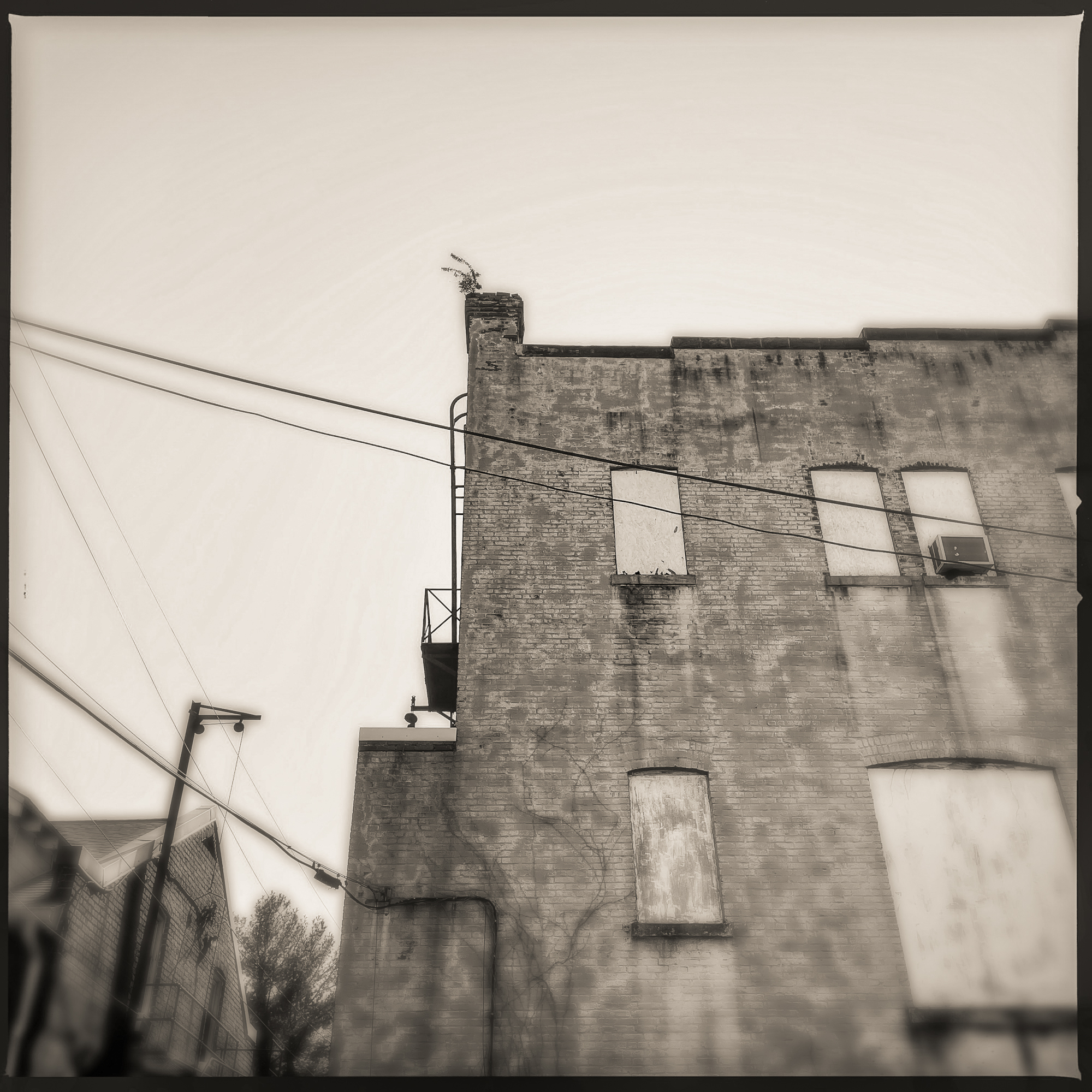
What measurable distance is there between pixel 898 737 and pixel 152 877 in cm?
1315

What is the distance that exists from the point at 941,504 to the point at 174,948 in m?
15.7

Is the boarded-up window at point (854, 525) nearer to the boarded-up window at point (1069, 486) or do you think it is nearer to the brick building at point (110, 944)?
the boarded-up window at point (1069, 486)

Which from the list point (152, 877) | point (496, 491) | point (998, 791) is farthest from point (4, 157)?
point (152, 877)

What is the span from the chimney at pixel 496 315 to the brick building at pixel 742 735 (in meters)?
0.06

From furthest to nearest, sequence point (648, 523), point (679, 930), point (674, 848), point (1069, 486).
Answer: point (1069, 486) → point (648, 523) → point (674, 848) → point (679, 930)

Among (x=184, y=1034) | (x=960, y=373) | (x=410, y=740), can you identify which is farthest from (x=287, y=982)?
(x=960, y=373)

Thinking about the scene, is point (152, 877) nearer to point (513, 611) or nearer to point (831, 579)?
point (513, 611)

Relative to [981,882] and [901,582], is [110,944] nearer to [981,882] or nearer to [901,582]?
[981,882]

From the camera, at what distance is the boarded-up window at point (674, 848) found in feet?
26.4

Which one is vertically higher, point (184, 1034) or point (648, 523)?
point (648, 523)

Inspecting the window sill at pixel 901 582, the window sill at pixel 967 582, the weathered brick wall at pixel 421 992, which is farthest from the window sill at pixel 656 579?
the weathered brick wall at pixel 421 992

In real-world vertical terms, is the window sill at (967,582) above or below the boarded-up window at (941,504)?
below

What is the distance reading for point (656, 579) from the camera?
9.78 m

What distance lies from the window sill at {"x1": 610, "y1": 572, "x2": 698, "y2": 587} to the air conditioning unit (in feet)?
9.62
